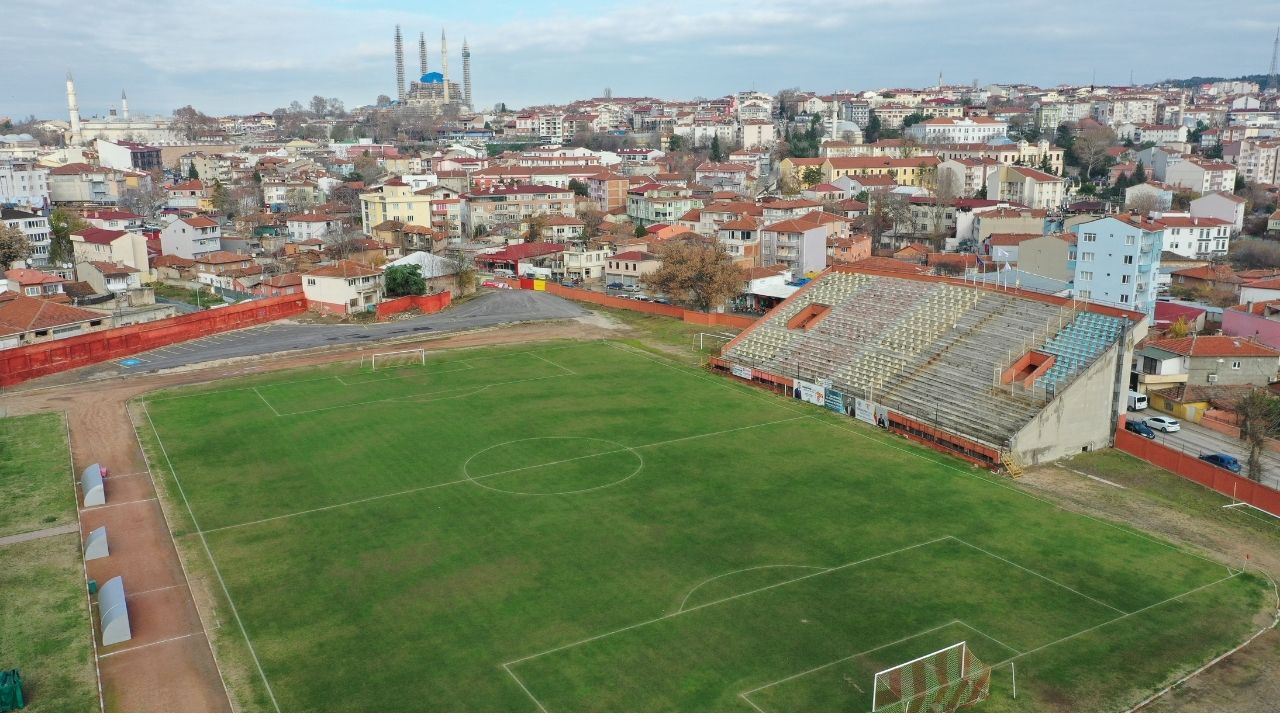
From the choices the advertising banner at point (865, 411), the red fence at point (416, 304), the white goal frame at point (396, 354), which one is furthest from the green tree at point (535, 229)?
the advertising banner at point (865, 411)

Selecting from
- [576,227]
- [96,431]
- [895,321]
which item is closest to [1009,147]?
[576,227]

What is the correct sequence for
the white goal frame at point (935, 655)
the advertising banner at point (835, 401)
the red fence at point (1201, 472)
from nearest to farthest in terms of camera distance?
the white goal frame at point (935, 655)
the red fence at point (1201, 472)
the advertising banner at point (835, 401)

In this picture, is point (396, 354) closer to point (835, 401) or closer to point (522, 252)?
point (835, 401)

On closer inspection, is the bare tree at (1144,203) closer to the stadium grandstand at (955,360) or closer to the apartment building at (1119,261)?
the apartment building at (1119,261)

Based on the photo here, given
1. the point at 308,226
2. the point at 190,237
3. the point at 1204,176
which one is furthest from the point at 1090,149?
the point at 190,237

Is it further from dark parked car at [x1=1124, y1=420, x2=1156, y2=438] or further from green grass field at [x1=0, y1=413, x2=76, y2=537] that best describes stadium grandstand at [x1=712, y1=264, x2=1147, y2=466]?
green grass field at [x1=0, y1=413, x2=76, y2=537]
